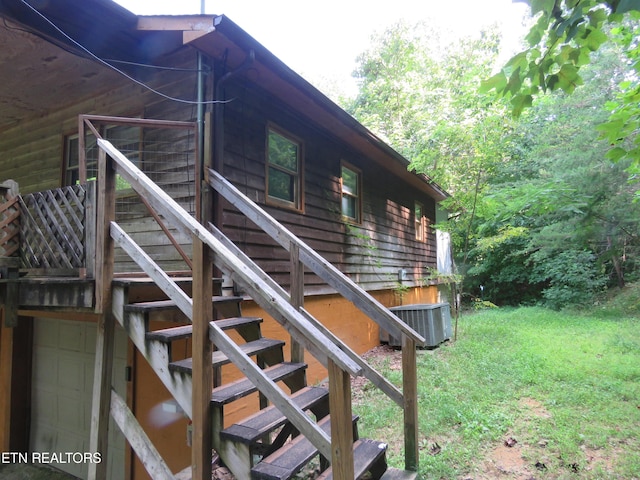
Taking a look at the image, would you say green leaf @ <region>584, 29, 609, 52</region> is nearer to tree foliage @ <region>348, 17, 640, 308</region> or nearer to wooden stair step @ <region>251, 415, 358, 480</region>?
tree foliage @ <region>348, 17, 640, 308</region>

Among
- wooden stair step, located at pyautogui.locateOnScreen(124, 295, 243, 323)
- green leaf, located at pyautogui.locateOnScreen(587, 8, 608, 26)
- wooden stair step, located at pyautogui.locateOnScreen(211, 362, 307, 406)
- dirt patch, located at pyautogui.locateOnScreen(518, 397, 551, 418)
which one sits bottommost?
dirt patch, located at pyautogui.locateOnScreen(518, 397, 551, 418)

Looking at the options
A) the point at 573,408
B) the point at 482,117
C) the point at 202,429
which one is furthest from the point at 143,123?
the point at 482,117

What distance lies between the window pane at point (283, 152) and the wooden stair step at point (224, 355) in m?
2.92

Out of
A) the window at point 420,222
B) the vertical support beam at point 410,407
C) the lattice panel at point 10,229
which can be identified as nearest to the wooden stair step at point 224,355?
the vertical support beam at point 410,407

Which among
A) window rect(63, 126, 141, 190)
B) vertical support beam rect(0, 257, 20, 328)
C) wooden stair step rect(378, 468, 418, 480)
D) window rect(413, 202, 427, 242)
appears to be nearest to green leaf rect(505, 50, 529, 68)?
wooden stair step rect(378, 468, 418, 480)

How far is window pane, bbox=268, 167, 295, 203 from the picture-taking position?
5391 millimetres

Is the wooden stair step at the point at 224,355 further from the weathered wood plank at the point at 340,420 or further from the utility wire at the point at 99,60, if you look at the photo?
the utility wire at the point at 99,60

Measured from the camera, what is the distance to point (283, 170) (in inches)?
220

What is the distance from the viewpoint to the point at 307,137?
618 cm

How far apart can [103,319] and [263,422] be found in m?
1.46

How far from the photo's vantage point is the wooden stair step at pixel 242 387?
2.31 m

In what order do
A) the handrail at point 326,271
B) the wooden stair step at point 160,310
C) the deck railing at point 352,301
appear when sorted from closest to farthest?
→ the wooden stair step at point 160,310 → the deck railing at point 352,301 → the handrail at point 326,271

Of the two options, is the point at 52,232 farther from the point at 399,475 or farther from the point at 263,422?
the point at 399,475

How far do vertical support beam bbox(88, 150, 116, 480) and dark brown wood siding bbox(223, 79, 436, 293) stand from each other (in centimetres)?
156
